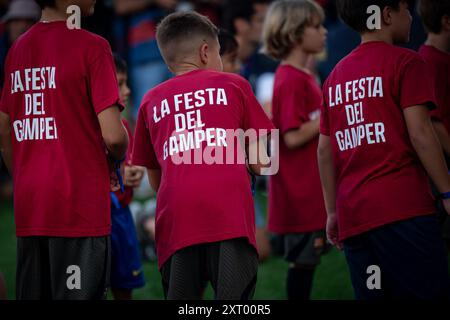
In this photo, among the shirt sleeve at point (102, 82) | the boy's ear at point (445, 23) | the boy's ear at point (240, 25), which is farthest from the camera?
A: the boy's ear at point (240, 25)

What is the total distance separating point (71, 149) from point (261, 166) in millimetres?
779

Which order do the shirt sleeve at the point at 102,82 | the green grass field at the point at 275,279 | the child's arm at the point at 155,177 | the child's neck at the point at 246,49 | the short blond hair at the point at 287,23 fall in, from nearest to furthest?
the shirt sleeve at the point at 102,82 < the child's arm at the point at 155,177 < the short blond hair at the point at 287,23 < the green grass field at the point at 275,279 < the child's neck at the point at 246,49

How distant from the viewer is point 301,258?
13.8 ft

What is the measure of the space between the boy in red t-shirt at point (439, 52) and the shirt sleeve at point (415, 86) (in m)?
0.63

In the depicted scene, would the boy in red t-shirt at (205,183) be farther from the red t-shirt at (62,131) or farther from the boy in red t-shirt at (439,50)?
the boy in red t-shirt at (439,50)

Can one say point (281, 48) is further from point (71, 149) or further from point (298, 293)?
point (71, 149)

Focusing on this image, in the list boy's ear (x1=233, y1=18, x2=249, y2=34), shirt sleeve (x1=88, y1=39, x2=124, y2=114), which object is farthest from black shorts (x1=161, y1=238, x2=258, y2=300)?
boy's ear (x1=233, y1=18, x2=249, y2=34)

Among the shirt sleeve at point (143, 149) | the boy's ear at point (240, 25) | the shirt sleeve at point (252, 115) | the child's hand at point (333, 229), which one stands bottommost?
the child's hand at point (333, 229)

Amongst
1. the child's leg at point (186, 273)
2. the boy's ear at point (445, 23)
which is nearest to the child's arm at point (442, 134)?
the boy's ear at point (445, 23)

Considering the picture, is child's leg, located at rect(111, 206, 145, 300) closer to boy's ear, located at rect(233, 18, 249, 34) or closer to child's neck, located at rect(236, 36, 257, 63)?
child's neck, located at rect(236, 36, 257, 63)

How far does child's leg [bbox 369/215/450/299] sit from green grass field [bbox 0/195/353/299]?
1.90m

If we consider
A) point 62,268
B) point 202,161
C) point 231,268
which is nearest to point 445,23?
point 202,161

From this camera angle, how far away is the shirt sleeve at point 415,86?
2770 mm
